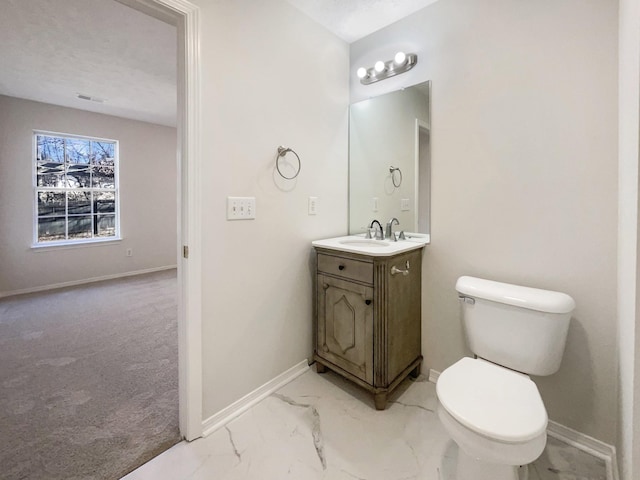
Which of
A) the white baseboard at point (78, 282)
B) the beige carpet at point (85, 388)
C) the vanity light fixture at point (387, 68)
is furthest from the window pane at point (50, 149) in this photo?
the vanity light fixture at point (387, 68)

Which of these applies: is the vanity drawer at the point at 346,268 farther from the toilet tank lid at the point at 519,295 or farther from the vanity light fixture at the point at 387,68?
the vanity light fixture at the point at 387,68

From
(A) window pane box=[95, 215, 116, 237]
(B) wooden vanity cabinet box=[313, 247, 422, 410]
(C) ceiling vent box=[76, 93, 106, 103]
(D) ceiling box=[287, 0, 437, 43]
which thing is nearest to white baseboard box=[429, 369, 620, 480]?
(B) wooden vanity cabinet box=[313, 247, 422, 410]

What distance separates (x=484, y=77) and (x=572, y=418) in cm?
178

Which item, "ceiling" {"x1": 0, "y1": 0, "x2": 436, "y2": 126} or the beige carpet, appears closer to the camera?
the beige carpet

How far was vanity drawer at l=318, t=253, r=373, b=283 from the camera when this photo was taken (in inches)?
61.1

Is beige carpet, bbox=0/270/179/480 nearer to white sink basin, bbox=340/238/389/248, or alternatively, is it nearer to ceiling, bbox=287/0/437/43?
white sink basin, bbox=340/238/389/248

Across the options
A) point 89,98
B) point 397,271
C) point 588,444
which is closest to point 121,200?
point 89,98

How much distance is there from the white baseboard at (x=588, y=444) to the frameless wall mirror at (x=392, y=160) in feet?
3.97

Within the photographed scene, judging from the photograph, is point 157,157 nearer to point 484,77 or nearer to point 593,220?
point 484,77

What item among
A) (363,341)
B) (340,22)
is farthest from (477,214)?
(340,22)

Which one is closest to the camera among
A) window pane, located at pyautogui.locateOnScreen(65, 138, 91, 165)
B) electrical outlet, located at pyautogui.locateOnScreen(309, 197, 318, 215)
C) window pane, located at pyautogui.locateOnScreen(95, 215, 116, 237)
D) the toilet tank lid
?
the toilet tank lid

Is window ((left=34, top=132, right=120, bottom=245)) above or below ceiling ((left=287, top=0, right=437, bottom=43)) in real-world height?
below

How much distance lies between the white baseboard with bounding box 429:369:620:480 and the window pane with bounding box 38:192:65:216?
18.5ft

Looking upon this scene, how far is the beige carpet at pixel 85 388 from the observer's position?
1272mm
